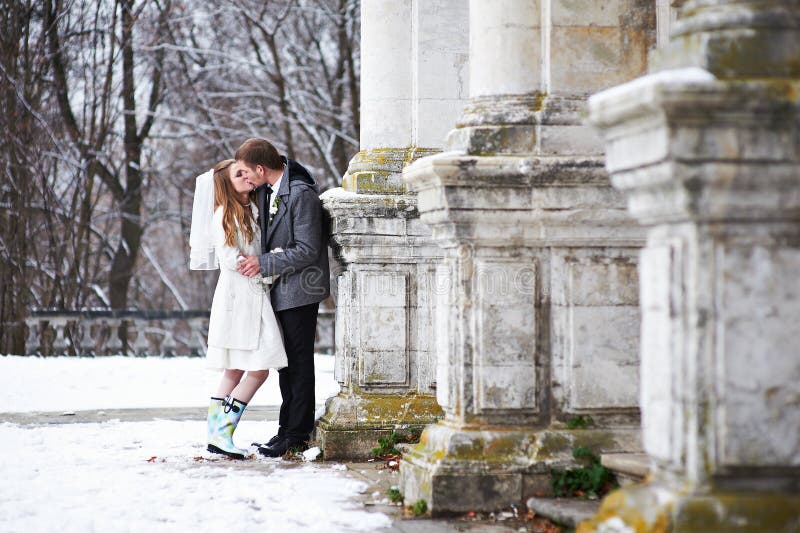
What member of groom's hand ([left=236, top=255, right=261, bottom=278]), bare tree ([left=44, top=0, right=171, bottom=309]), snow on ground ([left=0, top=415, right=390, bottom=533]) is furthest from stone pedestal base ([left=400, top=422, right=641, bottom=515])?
bare tree ([left=44, top=0, right=171, bottom=309])

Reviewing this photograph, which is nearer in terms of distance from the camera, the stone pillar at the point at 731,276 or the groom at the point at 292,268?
the stone pillar at the point at 731,276

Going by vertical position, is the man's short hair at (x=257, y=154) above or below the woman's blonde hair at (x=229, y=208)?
above

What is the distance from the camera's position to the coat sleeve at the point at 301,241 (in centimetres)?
801

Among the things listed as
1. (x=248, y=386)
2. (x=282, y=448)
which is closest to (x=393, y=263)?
(x=248, y=386)

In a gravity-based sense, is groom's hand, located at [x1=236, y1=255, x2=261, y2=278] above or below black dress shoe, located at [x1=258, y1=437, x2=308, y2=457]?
above

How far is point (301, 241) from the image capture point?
26.6 ft

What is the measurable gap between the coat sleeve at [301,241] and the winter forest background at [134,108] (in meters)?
13.6

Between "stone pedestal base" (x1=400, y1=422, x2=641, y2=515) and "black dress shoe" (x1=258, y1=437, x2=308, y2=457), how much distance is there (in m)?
2.12

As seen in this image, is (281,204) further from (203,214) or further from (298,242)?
(203,214)

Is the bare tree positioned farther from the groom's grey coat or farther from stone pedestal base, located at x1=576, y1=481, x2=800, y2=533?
stone pedestal base, located at x1=576, y1=481, x2=800, y2=533

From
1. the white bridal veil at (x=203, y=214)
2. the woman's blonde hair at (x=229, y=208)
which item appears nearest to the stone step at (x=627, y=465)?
the woman's blonde hair at (x=229, y=208)

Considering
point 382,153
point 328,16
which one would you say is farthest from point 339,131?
point 382,153

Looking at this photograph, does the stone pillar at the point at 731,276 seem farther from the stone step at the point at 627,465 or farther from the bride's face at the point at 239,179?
the bride's face at the point at 239,179

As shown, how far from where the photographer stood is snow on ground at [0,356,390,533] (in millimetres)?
5945
